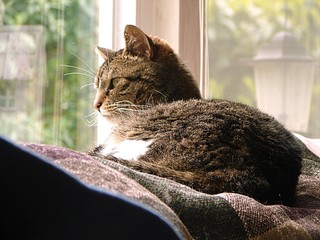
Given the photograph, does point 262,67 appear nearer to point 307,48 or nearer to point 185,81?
point 307,48

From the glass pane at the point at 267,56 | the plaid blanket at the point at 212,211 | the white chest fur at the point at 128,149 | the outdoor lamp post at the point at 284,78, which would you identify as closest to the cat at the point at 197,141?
the white chest fur at the point at 128,149

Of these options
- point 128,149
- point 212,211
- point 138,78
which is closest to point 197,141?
point 128,149

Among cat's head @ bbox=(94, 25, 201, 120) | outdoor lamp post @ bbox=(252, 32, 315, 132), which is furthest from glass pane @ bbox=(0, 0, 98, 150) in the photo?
outdoor lamp post @ bbox=(252, 32, 315, 132)

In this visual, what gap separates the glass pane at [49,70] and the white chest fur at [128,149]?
1.16 feet

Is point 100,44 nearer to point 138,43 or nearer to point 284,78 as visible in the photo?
point 138,43

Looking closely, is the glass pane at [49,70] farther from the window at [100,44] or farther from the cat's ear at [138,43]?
the cat's ear at [138,43]

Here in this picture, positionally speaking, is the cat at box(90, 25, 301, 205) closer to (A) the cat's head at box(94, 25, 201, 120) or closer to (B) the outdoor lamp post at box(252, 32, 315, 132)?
(A) the cat's head at box(94, 25, 201, 120)

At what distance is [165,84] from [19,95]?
0.36m

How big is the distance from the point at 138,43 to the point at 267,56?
891mm

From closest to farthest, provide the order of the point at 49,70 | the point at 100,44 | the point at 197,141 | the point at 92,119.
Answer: the point at 197,141
the point at 49,70
the point at 92,119
the point at 100,44

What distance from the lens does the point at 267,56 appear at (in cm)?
239

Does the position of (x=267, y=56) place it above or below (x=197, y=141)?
above

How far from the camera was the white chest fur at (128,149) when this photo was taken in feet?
3.99

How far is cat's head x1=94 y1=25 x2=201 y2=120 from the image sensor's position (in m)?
1.57
